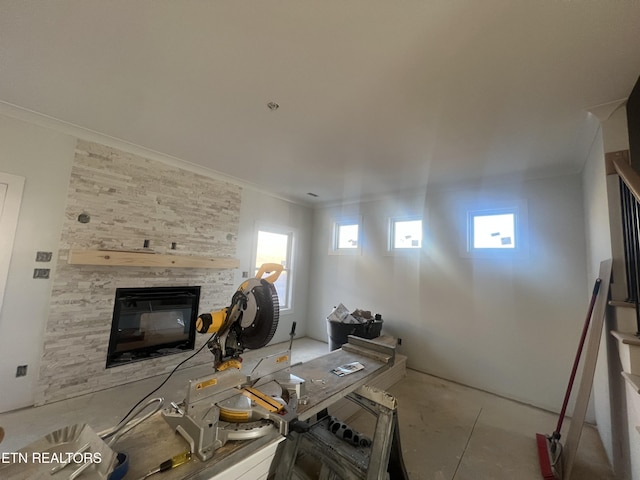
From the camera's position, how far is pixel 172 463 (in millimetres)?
897

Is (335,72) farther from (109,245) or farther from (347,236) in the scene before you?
(347,236)

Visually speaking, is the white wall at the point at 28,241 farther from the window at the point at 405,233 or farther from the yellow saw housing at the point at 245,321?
the window at the point at 405,233

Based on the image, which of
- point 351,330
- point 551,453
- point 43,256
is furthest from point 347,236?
point 43,256

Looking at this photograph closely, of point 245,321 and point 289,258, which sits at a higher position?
point 289,258

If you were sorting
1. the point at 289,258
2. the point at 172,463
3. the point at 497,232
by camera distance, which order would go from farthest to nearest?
the point at 289,258, the point at 497,232, the point at 172,463

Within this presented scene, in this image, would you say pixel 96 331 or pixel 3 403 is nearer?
pixel 3 403

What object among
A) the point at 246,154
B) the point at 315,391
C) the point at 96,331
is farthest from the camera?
the point at 246,154

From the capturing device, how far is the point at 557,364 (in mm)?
2832

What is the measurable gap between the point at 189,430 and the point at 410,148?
2.81 metres

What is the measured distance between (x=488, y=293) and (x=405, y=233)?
1.40 m

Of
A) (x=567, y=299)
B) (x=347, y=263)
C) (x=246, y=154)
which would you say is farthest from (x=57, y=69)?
(x=567, y=299)

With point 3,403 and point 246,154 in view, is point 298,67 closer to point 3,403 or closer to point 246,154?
point 246,154

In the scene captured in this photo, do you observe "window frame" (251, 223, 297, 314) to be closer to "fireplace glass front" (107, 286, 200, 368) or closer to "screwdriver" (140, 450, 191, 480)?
"fireplace glass front" (107, 286, 200, 368)

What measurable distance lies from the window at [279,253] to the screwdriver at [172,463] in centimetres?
354
